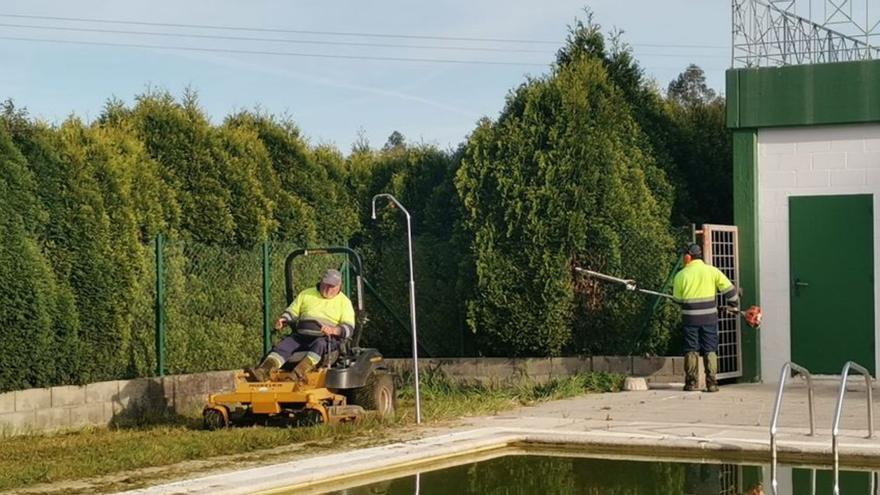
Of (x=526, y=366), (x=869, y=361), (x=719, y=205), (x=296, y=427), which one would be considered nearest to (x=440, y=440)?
(x=296, y=427)

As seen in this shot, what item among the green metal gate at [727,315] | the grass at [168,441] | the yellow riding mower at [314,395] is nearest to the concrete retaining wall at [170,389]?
the grass at [168,441]

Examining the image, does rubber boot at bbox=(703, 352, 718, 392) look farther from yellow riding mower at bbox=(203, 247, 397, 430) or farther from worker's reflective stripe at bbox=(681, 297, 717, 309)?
yellow riding mower at bbox=(203, 247, 397, 430)

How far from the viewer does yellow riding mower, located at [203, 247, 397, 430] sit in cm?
1341

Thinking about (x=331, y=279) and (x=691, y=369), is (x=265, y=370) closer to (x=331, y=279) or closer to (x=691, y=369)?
(x=331, y=279)

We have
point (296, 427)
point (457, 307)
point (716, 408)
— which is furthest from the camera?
point (457, 307)

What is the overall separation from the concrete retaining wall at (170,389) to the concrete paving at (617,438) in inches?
71.2

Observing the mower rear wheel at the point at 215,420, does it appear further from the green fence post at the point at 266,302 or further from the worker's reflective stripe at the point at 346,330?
the green fence post at the point at 266,302

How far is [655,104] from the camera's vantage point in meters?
19.8

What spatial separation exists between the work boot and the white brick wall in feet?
23.7

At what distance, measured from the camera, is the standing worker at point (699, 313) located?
16828 mm

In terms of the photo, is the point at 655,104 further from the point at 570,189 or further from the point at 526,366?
the point at 526,366

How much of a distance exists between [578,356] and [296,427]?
596cm

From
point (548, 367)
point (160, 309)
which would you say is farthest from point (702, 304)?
point (160, 309)

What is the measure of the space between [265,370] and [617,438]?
12.2 feet
